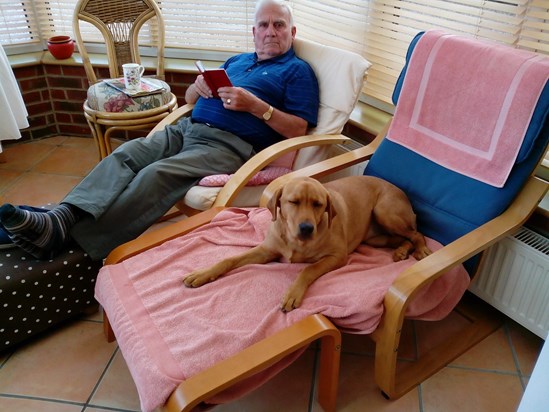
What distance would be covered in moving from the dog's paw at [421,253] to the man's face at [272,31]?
4.12ft

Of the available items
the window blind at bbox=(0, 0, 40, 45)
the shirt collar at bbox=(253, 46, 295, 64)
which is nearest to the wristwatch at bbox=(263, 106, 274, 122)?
the shirt collar at bbox=(253, 46, 295, 64)

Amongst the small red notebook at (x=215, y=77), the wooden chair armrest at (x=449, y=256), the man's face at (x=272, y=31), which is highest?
the man's face at (x=272, y=31)

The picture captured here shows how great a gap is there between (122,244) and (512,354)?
1.61 meters

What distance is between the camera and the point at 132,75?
8.24 ft

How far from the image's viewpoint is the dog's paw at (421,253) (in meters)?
1.70

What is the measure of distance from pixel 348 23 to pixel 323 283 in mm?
1688

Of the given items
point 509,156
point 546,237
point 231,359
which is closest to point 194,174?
point 231,359

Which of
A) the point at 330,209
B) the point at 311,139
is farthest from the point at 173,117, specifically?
the point at 330,209

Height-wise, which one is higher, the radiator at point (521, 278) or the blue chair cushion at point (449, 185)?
the blue chair cushion at point (449, 185)

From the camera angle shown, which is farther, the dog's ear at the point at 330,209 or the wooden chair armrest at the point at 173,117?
the wooden chair armrest at the point at 173,117

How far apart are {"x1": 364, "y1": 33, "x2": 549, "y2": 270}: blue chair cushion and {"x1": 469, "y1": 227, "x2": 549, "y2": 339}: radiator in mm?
156

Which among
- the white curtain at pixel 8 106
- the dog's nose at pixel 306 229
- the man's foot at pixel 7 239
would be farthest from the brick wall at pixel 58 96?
the dog's nose at pixel 306 229

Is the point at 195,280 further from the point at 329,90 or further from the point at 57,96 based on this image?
the point at 57,96

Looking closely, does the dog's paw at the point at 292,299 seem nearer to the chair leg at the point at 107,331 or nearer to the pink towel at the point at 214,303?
the pink towel at the point at 214,303
